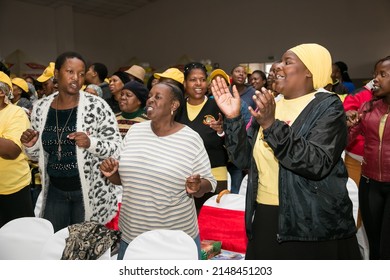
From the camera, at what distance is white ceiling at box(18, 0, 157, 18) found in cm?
1271

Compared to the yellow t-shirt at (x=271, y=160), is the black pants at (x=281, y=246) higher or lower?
lower

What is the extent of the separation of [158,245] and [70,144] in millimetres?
840

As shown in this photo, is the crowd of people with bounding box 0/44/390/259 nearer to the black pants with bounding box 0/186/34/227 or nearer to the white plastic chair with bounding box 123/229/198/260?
the black pants with bounding box 0/186/34/227

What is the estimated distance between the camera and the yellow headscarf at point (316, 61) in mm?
1675

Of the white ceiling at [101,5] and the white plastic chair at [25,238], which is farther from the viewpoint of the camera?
the white ceiling at [101,5]

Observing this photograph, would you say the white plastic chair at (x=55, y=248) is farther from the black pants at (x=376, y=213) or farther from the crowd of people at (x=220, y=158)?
the black pants at (x=376, y=213)

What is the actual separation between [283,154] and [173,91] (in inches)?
36.2

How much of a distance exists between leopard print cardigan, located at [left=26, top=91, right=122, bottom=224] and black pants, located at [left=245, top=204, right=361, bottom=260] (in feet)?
3.21

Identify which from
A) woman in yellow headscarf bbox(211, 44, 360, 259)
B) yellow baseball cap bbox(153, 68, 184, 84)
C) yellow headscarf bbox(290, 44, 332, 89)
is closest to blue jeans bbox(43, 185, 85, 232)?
woman in yellow headscarf bbox(211, 44, 360, 259)

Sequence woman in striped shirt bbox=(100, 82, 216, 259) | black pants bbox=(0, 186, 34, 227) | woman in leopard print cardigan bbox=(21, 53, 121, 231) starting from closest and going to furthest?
woman in striped shirt bbox=(100, 82, 216, 259) → woman in leopard print cardigan bbox=(21, 53, 121, 231) → black pants bbox=(0, 186, 34, 227)

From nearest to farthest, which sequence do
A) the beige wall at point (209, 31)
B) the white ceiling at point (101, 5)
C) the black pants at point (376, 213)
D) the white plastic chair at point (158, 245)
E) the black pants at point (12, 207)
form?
the white plastic chair at point (158, 245)
the black pants at point (376, 213)
the black pants at point (12, 207)
the beige wall at point (209, 31)
the white ceiling at point (101, 5)

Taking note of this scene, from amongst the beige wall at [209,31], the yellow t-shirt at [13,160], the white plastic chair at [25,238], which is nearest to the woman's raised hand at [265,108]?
the white plastic chair at [25,238]

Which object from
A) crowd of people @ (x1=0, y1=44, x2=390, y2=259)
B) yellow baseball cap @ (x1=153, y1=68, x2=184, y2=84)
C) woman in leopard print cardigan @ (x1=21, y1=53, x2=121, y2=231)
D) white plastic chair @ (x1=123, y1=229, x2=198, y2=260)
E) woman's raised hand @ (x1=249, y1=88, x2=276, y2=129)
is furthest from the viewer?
yellow baseball cap @ (x1=153, y1=68, x2=184, y2=84)
